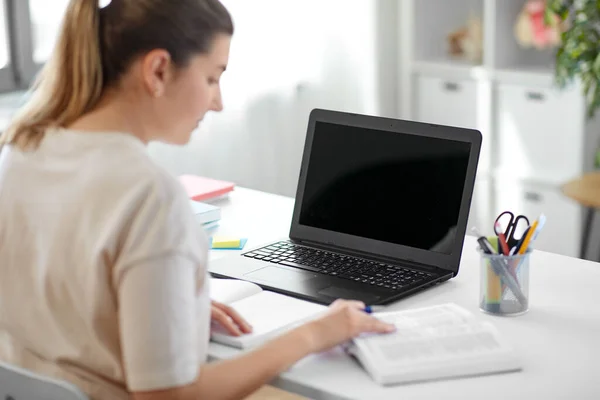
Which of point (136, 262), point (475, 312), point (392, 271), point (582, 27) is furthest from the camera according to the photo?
point (582, 27)

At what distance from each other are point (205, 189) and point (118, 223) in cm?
115

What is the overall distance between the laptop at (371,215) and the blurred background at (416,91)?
1310 millimetres

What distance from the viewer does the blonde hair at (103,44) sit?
4.24 ft

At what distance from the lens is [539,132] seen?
3588 millimetres

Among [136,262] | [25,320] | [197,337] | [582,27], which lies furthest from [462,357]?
[582,27]

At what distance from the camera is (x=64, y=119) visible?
134 centimetres

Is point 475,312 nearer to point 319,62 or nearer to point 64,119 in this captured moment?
point 64,119

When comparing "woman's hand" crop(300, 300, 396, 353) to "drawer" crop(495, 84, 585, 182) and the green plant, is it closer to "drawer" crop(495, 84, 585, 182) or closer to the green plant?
the green plant

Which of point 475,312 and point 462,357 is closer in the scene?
point 462,357

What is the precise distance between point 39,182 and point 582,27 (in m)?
2.37

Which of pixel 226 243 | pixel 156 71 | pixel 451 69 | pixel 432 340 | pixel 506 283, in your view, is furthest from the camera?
pixel 451 69

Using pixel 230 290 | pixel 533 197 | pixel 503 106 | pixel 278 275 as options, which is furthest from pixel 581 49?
pixel 230 290

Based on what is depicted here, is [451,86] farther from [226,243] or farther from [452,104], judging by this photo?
[226,243]

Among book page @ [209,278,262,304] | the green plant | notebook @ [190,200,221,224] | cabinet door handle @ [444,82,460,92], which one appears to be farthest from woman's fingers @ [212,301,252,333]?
cabinet door handle @ [444,82,460,92]
